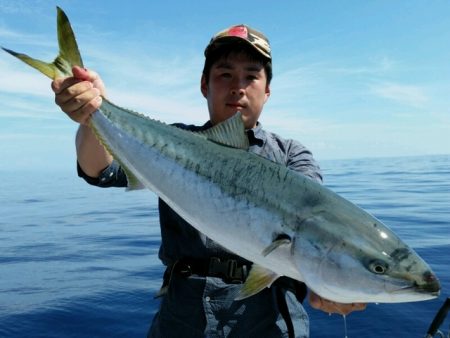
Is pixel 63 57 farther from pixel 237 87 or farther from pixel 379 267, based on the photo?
pixel 379 267

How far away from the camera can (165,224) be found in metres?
3.68

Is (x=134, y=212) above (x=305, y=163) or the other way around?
the other way around

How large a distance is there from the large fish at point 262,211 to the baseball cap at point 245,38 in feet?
3.67

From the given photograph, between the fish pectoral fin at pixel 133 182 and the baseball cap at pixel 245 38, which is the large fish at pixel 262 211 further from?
the baseball cap at pixel 245 38

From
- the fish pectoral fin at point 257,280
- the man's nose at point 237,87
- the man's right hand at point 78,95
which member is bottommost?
the fish pectoral fin at point 257,280

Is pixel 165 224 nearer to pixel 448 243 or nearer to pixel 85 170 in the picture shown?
pixel 85 170

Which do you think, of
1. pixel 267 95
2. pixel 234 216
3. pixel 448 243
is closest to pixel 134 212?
pixel 448 243

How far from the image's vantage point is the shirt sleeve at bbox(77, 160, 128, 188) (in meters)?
3.73

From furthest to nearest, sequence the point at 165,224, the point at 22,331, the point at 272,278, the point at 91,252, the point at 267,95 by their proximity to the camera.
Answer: the point at 91,252
the point at 22,331
the point at 267,95
the point at 165,224
the point at 272,278

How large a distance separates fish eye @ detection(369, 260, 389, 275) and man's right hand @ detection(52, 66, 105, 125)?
7.89ft

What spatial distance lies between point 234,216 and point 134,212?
64.4 ft

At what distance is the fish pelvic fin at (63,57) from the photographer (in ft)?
10.9

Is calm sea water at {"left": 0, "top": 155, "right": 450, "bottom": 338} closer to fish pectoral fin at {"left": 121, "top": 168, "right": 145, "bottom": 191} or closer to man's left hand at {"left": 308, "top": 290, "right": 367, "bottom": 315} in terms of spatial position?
man's left hand at {"left": 308, "top": 290, "right": 367, "bottom": 315}

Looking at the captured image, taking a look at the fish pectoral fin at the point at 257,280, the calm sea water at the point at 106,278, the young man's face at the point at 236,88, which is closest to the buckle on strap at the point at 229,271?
the fish pectoral fin at the point at 257,280
